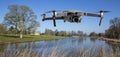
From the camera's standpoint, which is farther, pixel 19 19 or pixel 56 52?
pixel 19 19

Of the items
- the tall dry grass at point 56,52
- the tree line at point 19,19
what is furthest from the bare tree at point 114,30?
the tall dry grass at point 56,52

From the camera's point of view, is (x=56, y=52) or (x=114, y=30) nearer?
(x=56, y=52)

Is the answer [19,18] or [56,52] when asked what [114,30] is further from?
[56,52]

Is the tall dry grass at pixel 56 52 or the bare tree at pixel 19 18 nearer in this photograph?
the tall dry grass at pixel 56 52

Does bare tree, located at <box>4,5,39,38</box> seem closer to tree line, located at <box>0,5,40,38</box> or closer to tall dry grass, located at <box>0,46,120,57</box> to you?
tree line, located at <box>0,5,40,38</box>

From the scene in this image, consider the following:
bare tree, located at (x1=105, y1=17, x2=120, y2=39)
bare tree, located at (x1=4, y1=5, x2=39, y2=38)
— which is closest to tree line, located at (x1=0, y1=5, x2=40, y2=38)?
bare tree, located at (x1=4, y1=5, x2=39, y2=38)

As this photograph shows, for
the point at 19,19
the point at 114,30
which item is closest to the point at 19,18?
the point at 19,19

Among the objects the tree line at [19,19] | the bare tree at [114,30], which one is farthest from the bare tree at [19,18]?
the bare tree at [114,30]

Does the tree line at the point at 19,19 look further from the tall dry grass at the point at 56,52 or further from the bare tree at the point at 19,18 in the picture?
the tall dry grass at the point at 56,52

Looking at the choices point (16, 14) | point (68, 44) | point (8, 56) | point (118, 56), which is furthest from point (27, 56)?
point (16, 14)

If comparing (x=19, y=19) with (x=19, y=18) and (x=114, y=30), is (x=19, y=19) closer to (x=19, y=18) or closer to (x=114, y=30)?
(x=19, y=18)

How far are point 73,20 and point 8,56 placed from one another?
2.78 metres

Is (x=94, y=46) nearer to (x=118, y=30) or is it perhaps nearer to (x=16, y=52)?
(x=16, y=52)

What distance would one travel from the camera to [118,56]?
7.30m
